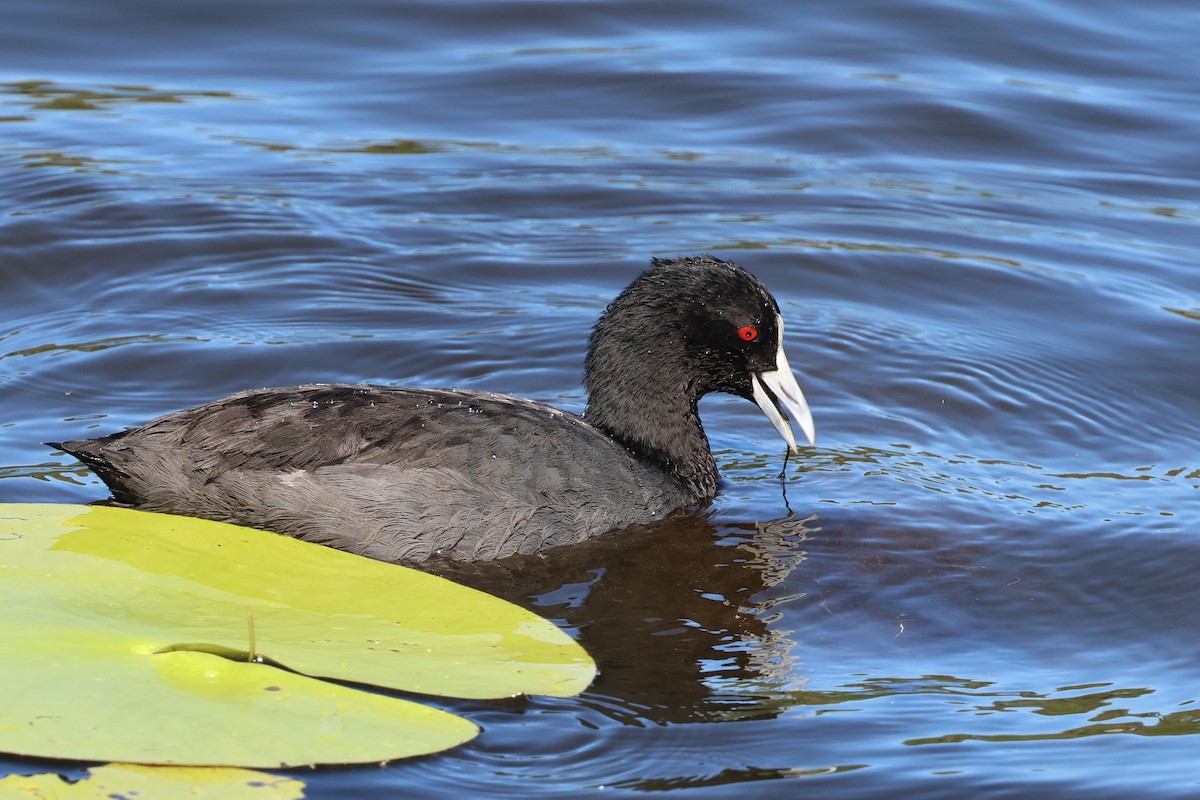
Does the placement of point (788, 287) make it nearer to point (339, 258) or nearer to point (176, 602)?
point (339, 258)

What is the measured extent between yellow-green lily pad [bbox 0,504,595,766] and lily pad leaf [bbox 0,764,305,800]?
4 centimetres

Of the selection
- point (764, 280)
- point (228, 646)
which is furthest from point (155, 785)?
point (764, 280)

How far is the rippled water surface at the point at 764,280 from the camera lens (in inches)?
192

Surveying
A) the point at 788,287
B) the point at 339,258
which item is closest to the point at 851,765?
the point at 788,287

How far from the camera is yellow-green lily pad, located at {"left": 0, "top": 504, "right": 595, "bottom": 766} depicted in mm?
4184

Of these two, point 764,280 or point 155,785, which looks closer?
point 155,785

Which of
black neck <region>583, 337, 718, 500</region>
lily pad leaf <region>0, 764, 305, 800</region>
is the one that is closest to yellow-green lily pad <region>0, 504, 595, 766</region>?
lily pad leaf <region>0, 764, 305, 800</region>

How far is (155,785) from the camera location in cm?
399

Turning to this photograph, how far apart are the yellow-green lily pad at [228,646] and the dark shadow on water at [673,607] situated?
0.26 m

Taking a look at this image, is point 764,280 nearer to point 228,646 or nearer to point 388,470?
point 388,470

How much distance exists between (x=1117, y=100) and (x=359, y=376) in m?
7.00

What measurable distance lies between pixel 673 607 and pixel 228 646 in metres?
1.71

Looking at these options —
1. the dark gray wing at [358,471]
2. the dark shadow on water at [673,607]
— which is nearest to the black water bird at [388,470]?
the dark gray wing at [358,471]

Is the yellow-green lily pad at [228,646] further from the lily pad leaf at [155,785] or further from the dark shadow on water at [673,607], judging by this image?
the dark shadow on water at [673,607]
